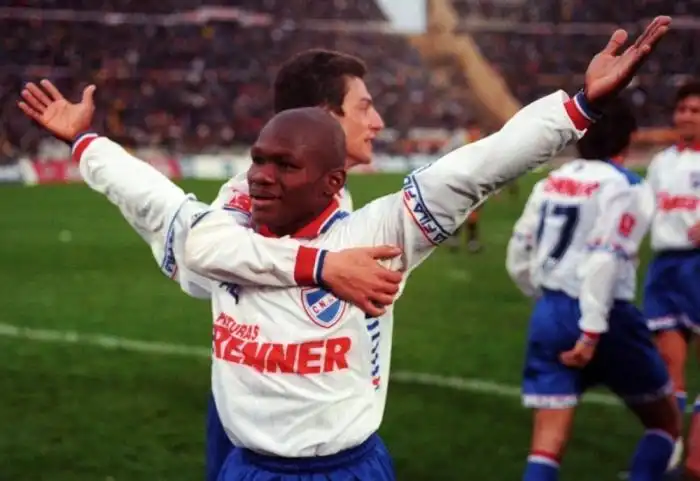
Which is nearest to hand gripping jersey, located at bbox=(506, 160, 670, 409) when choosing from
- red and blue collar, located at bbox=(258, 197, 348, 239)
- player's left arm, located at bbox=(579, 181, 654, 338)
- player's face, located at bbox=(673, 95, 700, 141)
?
player's left arm, located at bbox=(579, 181, 654, 338)

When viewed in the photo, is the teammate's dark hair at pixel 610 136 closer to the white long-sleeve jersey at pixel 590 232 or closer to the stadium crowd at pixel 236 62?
the white long-sleeve jersey at pixel 590 232

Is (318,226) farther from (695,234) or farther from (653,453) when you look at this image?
(695,234)

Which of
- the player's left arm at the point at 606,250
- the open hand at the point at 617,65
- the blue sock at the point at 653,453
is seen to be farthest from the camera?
the blue sock at the point at 653,453

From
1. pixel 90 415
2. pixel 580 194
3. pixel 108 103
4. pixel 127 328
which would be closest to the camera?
pixel 580 194

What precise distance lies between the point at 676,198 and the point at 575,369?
5.39 ft

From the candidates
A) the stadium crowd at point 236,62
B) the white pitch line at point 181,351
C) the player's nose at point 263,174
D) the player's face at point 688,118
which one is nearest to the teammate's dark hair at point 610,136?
the player's face at point 688,118

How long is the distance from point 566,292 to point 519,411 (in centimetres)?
220

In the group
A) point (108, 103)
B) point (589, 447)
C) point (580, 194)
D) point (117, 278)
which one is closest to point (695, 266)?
point (589, 447)

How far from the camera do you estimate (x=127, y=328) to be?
29.8 ft

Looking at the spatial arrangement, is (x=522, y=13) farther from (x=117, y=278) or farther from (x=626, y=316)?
(x=626, y=316)

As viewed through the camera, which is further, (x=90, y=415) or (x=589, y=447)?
(x=90, y=415)

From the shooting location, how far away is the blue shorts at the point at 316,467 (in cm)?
256

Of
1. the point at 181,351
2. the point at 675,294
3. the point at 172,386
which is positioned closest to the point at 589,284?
the point at 675,294

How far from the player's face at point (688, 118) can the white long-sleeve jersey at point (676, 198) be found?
0.10 m
